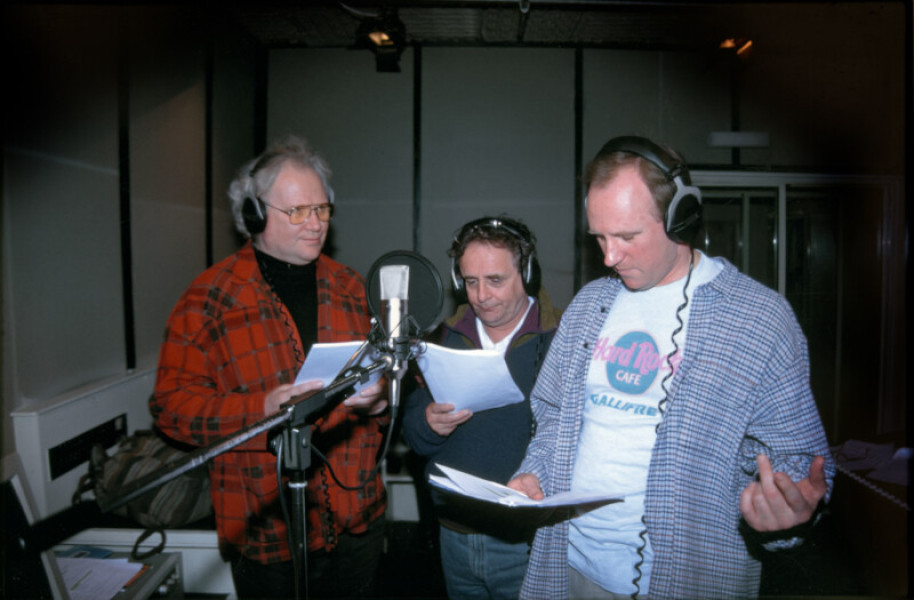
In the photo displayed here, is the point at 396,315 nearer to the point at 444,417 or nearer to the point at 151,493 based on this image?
the point at 444,417

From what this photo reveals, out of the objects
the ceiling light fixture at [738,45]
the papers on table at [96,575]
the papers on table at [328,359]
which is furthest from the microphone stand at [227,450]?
the ceiling light fixture at [738,45]

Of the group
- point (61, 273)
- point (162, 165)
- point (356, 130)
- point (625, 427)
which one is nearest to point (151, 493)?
point (61, 273)

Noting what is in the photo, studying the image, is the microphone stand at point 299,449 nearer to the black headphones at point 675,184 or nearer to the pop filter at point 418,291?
the pop filter at point 418,291

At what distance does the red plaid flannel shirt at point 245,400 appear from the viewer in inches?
58.7

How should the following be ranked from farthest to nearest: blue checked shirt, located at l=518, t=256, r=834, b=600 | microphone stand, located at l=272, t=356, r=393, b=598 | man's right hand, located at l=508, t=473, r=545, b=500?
1. man's right hand, located at l=508, t=473, r=545, b=500
2. blue checked shirt, located at l=518, t=256, r=834, b=600
3. microphone stand, located at l=272, t=356, r=393, b=598

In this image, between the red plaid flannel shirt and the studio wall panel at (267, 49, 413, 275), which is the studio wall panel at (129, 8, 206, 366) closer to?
the studio wall panel at (267, 49, 413, 275)

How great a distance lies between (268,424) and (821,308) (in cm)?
469

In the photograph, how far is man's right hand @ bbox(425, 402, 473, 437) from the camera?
1417 millimetres

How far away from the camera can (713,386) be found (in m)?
1.10

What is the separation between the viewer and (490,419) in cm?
160

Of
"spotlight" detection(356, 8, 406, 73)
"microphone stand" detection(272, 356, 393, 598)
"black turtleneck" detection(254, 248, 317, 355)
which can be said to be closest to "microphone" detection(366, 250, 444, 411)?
"microphone stand" detection(272, 356, 393, 598)

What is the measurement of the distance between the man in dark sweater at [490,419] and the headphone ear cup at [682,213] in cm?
59

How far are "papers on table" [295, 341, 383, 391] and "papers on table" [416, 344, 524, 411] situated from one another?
21 centimetres

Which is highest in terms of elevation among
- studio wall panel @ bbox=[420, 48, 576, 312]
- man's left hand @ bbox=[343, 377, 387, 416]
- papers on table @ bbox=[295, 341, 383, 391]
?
studio wall panel @ bbox=[420, 48, 576, 312]
